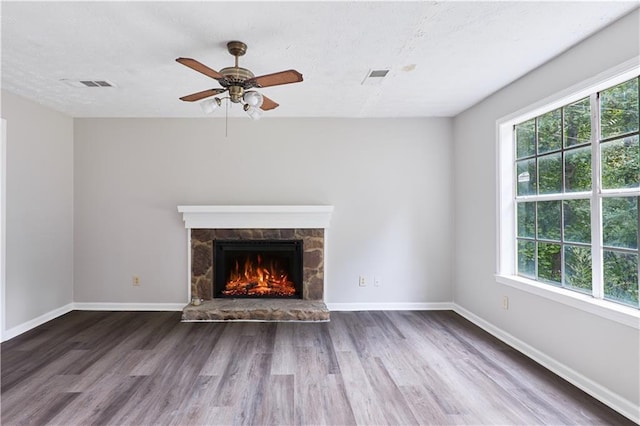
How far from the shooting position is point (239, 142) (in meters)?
4.12

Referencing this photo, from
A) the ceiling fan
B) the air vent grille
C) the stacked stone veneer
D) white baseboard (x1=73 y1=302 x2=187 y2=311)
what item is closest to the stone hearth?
the stacked stone veneer

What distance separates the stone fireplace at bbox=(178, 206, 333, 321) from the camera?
13.0 feet

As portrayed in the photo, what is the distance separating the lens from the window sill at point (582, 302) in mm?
1965

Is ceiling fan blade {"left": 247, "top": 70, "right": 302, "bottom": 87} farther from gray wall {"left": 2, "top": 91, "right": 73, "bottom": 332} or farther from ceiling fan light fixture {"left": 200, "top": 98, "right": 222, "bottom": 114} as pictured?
gray wall {"left": 2, "top": 91, "right": 73, "bottom": 332}

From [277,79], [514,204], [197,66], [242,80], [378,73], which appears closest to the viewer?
[197,66]

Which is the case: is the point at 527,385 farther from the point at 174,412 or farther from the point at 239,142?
the point at 239,142

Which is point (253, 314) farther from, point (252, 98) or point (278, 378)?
point (252, 98)

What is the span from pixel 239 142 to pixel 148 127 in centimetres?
116

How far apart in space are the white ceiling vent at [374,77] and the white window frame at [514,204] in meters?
1.27

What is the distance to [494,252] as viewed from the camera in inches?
131

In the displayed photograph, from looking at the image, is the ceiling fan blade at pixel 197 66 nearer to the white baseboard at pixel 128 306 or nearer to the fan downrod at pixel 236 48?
the fan downrod at pixel 236 48

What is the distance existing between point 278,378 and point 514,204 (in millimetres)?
→ 2716

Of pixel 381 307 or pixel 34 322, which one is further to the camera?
pixel 381 307

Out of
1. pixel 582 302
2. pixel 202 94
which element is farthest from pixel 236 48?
pixel 582 302
